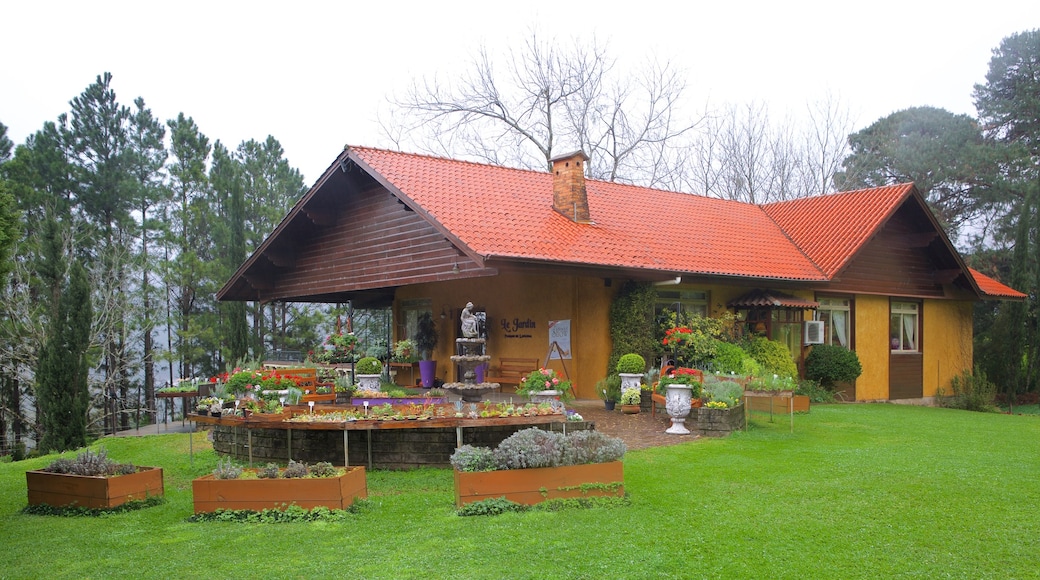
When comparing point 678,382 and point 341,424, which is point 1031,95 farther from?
point 341,424

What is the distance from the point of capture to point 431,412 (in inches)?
340

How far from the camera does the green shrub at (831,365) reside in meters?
17.0

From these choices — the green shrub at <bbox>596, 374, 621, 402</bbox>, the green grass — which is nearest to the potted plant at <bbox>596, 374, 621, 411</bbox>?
the green shrub at <bbox>596, 374, 621, 402</bbox>

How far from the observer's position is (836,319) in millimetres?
18234

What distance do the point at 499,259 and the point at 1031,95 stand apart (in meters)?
25.7

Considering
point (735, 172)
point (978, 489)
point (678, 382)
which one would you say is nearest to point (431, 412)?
point (678, 382)

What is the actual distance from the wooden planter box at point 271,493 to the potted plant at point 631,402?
6.73 m

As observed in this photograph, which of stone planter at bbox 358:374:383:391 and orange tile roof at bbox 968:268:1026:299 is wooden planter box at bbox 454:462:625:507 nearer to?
stone planter at bbox 358:374:383:391

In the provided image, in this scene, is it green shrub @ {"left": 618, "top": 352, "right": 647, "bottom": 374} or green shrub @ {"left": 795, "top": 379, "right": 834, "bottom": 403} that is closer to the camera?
green shrub @ {"left": 618, "top": 352, "right": 647, "bottom": 374}

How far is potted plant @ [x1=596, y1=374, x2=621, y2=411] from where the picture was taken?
42.5ft

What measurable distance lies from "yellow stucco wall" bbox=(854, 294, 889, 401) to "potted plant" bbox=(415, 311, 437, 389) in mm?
9963

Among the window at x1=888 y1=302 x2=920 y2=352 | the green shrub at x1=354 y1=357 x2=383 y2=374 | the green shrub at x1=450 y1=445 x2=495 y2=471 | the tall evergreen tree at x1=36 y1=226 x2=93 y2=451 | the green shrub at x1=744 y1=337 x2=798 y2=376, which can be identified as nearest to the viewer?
the green shrub at x1=450 y1=445 x2=495 y2=471

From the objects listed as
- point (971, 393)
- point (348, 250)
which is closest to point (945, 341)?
point (971, 393)

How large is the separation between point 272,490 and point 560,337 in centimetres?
882
